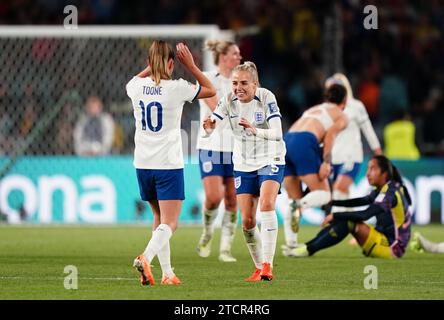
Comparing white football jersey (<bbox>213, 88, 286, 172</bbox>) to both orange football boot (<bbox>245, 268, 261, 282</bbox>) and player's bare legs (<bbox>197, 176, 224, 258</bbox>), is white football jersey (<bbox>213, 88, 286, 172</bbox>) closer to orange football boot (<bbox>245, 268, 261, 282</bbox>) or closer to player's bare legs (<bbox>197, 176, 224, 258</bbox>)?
orange football boot (<bbox>245, 268, 261, 282</bbox>)

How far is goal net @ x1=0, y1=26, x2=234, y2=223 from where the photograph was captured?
19344 mm

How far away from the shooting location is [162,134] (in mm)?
10070

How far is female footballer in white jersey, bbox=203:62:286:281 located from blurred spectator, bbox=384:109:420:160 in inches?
421

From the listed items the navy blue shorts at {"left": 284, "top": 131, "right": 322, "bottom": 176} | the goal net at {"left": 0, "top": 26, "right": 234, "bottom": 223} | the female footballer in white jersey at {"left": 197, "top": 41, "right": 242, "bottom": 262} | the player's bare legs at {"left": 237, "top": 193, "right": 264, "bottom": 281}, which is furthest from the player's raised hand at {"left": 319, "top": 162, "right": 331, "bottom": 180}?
the goal net at {"left": 0, "top": 26, "right": 234, "bottom": 223}

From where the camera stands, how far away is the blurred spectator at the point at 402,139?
69.8ft

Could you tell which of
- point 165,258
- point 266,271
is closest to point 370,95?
point 266,271

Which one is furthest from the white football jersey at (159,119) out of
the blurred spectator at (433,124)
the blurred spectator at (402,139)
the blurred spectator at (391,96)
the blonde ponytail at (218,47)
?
the blurred spectator at (391,96)

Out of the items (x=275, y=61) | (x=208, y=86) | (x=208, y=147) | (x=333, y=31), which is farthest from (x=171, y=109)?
(x=275, y=61)

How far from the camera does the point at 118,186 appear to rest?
1944 centimetres

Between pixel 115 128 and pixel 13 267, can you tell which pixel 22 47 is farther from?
pixel 13 267

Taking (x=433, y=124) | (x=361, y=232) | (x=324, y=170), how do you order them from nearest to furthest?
(x=361, y=232), (x=324, y=170), (x=433, y=124)

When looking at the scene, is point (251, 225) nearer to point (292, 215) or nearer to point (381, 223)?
point (292, 215)

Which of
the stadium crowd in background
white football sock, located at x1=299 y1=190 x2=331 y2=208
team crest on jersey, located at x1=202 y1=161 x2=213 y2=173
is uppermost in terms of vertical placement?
the stadium crowd in background

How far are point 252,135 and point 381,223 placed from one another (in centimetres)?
314
